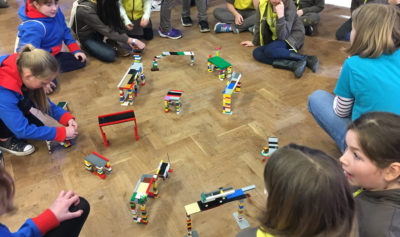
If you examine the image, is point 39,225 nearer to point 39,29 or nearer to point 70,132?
point 70,132

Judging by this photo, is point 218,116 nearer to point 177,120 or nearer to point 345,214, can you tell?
point 177,120

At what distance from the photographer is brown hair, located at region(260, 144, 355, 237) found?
749mm

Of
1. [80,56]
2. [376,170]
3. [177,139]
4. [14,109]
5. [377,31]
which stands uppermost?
[377,31]

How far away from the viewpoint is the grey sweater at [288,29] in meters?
2.55

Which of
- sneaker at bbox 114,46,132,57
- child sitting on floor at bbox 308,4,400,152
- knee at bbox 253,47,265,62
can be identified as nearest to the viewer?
child sitting on floor at bbox 308,4,400,152

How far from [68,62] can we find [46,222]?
1.69 meters

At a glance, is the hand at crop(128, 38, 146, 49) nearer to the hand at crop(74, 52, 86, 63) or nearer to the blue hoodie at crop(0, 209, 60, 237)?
the hand at crop(74, 52, 86, 63)

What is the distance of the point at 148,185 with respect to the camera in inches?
55.8

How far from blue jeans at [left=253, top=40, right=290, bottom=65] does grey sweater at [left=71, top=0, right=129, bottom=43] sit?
1.12 m

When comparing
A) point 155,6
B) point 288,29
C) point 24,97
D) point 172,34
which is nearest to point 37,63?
point 24,97

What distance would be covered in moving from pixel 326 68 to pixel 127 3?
5.81ft

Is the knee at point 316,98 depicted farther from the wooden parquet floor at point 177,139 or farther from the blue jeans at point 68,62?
the blue jeans at point 68,62

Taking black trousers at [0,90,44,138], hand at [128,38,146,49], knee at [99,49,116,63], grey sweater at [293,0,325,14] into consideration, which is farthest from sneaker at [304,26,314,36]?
black trousers at [0,90,44,138]

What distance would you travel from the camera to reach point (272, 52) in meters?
2.52
